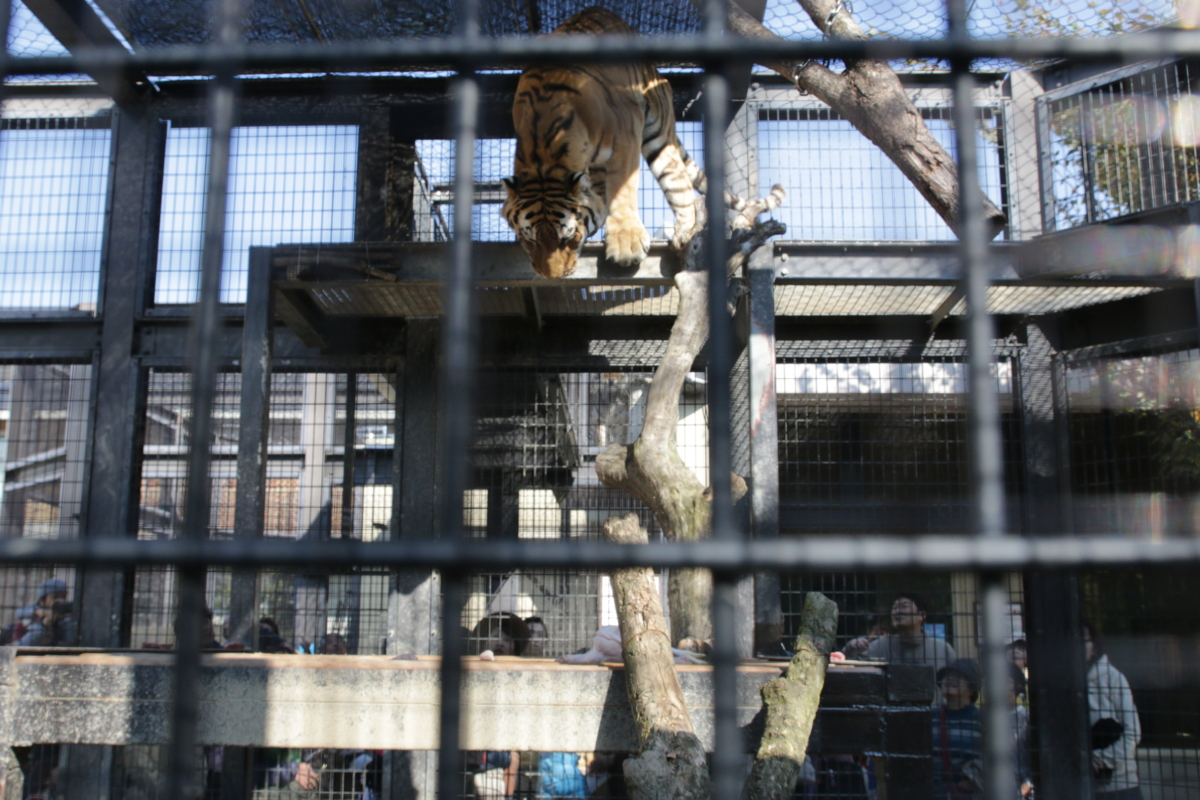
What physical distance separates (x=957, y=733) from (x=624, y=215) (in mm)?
3409

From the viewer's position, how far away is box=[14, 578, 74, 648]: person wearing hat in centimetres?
505

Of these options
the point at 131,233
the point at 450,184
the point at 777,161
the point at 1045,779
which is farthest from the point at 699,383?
the point at 131,233

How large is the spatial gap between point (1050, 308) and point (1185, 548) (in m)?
5.09

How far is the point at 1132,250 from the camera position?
437 centimetres

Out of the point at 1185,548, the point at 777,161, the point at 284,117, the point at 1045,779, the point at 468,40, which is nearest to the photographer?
the point at 1185,548

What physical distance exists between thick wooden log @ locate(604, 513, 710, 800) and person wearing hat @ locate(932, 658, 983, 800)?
2.47m

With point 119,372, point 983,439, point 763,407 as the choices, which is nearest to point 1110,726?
point 763,407

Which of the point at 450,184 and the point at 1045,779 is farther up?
the point at 450,184

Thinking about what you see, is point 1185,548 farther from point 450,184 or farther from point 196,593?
point 450,184

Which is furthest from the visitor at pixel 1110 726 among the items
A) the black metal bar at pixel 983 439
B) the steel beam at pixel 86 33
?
the steel beam at pixel 86 33

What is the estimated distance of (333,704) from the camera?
10.0ft

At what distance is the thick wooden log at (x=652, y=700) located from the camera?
97.1 inches

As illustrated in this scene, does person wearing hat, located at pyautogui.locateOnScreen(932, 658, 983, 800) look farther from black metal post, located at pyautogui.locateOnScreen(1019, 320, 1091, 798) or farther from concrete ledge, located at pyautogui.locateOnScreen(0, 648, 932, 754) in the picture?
concrete ledge, located at pyautogui.locateOnScreen(0, 648, 932, 754)

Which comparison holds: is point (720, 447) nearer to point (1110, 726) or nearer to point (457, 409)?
point (457, 409)
